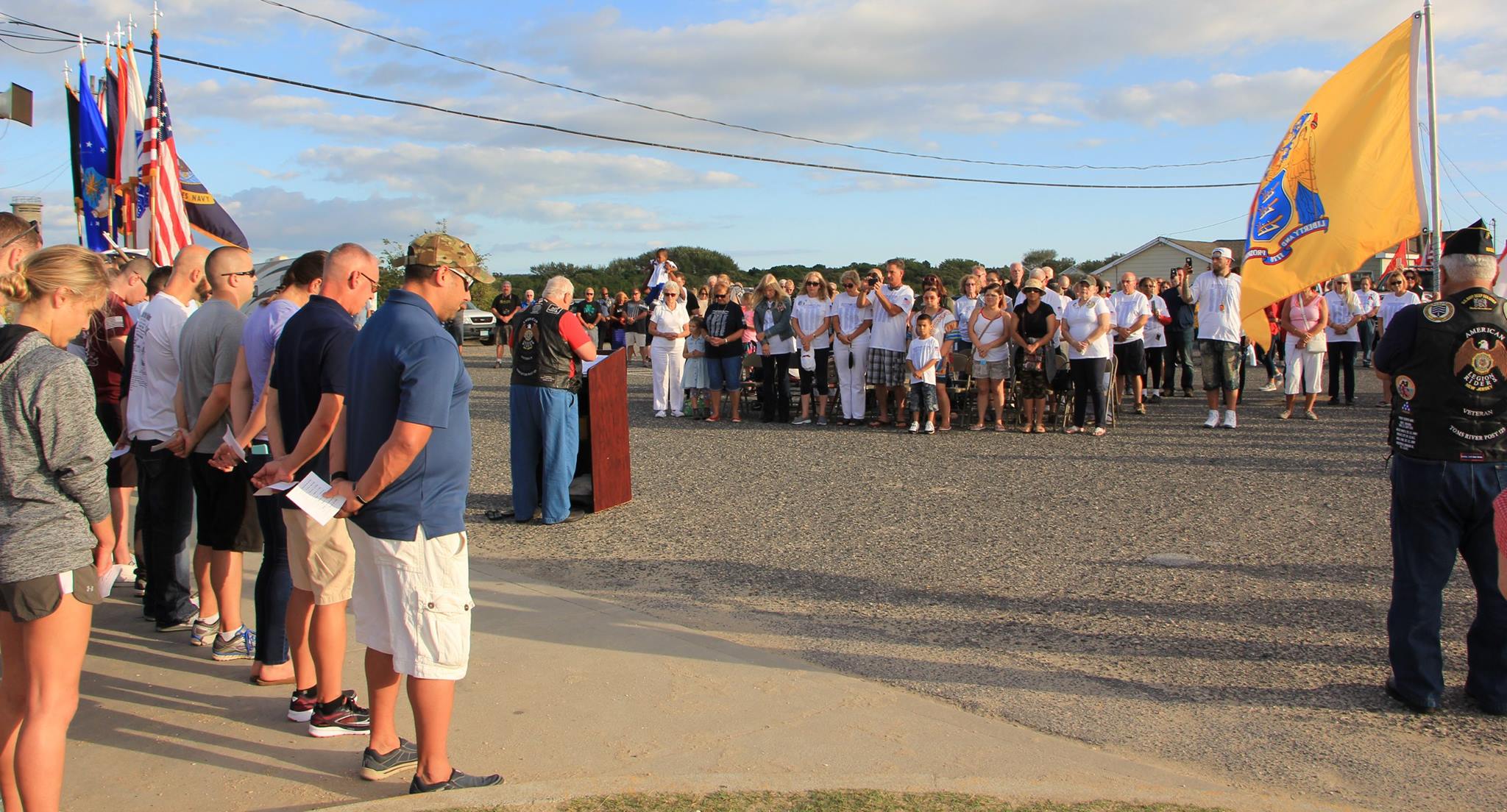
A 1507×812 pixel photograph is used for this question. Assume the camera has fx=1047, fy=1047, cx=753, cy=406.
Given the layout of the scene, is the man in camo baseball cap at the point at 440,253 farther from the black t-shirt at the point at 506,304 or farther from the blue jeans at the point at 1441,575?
the black t-shirt at the point at 506,304

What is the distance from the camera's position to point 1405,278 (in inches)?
625

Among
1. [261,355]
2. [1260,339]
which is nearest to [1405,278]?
[1260,339]

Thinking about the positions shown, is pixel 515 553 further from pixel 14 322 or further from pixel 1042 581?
pixel 14 322

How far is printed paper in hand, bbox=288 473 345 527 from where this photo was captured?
3.49m

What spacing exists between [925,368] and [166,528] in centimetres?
886

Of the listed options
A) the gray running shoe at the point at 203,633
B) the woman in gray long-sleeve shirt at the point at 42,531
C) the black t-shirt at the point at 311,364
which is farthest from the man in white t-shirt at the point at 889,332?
the woman in gray long-sleeve shirt at the point at 42,531

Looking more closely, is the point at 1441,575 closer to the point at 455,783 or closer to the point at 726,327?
the point at 455,783

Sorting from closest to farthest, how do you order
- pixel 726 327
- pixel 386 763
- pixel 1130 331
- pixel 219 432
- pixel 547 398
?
pixel 386 763 → pixel 219 432 → pixel 547 398 → pixel 1130 331 → pixel 726 327

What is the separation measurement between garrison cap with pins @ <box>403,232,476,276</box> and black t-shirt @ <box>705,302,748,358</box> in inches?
397

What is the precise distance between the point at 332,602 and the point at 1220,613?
444 centimetres

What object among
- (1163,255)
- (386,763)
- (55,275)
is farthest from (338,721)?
(1163,255)

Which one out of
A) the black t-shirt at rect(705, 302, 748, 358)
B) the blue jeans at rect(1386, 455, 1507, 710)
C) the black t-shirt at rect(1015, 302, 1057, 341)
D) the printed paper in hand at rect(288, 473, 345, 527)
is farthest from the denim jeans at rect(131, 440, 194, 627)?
the black t-shirt at rect(1015, 302, 1057, 341)

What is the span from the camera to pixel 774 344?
14.0m

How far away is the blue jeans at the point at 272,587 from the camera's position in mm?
4676
